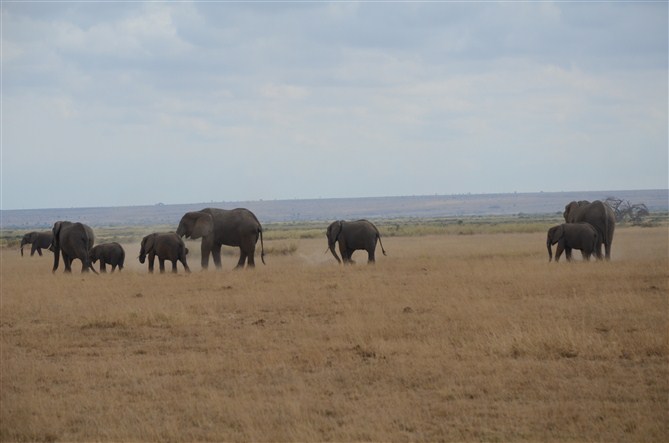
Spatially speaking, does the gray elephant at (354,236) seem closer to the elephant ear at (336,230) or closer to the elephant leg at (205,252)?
the elephant ear at (336,230)

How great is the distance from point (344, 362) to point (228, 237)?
765 inches

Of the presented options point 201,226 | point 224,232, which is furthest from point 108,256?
point 224,232

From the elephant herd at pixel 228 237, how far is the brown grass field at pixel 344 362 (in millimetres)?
5844

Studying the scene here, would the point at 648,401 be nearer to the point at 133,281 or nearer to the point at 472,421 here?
the point at 472,421

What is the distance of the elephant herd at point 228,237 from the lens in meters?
29.9

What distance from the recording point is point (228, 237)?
3244 cm

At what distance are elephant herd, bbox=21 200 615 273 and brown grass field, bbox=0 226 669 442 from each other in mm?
5844

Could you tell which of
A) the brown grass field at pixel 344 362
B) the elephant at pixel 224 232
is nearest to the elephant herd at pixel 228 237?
the elephant at pixel 224 232

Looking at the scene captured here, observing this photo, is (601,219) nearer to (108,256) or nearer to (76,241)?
(108,256)

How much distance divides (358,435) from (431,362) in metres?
3.62

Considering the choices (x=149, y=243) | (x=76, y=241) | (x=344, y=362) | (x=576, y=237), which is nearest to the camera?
(x=344, y=362)

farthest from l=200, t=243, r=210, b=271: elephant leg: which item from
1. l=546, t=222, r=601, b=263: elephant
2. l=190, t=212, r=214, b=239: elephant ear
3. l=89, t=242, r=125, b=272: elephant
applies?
l=546, t=222, r=601, b=263: elephant

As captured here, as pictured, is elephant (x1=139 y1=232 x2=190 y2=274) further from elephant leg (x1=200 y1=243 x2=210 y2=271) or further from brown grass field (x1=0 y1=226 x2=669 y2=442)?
brown grass field (x1=0 y1=226 x2=669 y2=442)

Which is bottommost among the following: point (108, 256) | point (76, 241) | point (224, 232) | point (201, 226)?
point (108, 256)
